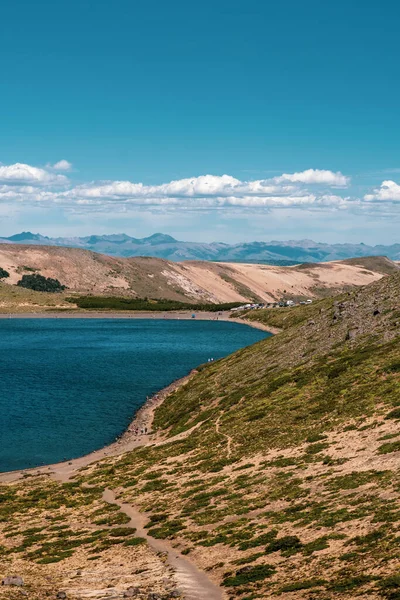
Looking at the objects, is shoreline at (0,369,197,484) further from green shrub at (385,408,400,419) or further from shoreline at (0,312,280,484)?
green shrub at (385,408,400,419)

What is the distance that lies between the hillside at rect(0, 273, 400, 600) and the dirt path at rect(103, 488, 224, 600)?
1.86 ft

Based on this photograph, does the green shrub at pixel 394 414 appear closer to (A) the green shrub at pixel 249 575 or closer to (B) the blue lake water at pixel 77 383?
(A) the green shrub at pixel 249 575

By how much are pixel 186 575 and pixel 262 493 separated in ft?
44.6

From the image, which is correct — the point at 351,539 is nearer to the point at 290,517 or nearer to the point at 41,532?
the point at 290,517

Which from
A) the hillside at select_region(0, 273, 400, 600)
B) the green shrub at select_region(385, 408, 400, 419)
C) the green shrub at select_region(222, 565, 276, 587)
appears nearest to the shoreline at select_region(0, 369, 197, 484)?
the hillside at select_region(0, 273, 400, 600)

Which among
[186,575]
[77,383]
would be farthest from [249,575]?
[77,383]

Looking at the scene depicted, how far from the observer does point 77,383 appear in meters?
122

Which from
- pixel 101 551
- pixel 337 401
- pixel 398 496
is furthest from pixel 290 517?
pixel 337 401

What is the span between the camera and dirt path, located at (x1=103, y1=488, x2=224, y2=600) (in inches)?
1417

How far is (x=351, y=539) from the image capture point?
3775 cm

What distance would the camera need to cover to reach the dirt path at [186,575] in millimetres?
36000

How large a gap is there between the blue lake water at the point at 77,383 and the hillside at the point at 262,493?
1044cm

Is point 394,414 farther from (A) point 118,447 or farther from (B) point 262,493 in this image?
(A) point 118,447

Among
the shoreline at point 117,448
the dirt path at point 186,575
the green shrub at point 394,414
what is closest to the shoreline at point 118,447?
the shoreline at point 117,448
